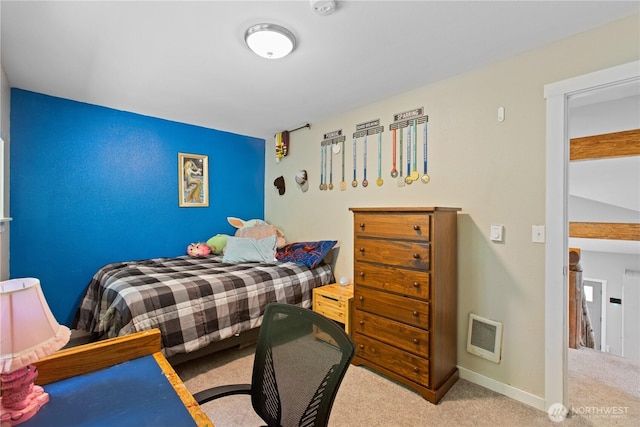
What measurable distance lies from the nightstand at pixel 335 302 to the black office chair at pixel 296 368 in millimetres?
1531

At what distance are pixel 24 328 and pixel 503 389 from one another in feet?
8.61

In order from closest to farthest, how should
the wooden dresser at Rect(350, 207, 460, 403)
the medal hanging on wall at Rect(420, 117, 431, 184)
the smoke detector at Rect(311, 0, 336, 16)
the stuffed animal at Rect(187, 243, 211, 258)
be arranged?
the smoke detector at Rect(311, 0, 336, 16)
the wooden dresser at Rect(350, 207, 460, 403)
the medal hanging on wall at Rect(420, 117, 431, 184)
the stuffed animal at Rect(187, 243, 211, 258)

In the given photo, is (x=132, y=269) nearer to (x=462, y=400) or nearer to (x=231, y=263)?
(x=231, y=263)

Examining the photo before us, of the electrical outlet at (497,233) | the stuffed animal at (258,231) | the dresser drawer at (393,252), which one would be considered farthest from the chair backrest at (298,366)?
the stuffed animal at (258,231)

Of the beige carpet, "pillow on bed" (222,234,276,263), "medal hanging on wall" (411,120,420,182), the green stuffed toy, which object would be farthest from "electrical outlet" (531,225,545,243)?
the green stuffed toy

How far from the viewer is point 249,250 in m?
3.26

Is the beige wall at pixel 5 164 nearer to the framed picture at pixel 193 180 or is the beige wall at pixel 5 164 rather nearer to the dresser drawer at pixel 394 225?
Result: the framed picture at pixel 193 180

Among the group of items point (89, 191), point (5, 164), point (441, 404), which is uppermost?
point (5, 164)

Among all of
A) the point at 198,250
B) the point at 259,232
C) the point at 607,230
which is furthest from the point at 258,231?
the point at 607,230

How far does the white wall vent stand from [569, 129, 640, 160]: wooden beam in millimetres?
2631

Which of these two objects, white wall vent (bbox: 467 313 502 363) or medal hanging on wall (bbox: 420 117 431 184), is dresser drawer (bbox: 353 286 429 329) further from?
medal hanging on wall (bbox: 420 117 431 184)

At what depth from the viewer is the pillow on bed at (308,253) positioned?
311cm

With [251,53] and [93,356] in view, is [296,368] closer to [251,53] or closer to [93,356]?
[93,356]

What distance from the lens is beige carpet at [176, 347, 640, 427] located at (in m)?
1.79
